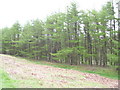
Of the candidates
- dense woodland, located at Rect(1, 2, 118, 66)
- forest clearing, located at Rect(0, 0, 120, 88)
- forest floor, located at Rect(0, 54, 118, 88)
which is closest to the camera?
forest floor, located at Rect(0, 54, 118, 88)

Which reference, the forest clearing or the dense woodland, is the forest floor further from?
the dense woodland

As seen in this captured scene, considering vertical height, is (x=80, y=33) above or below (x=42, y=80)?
above

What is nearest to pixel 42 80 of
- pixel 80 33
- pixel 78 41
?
pixel 78 41

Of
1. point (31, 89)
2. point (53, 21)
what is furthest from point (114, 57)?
point (53, 21)

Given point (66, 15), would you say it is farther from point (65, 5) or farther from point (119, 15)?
point (119, 15)

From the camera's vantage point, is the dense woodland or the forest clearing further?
the dense woodland

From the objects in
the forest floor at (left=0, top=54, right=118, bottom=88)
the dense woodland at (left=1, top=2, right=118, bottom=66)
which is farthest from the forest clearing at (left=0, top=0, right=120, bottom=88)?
the forest floor at (left=0, top=54, right=118, bottom=88)

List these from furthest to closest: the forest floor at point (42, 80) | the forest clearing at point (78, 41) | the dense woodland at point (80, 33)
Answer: the dense woodland at point (80, 33) < the forest clearing at point (78, 41) < the forest floor at point (42, 80)

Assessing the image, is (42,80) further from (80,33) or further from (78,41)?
(80,33)

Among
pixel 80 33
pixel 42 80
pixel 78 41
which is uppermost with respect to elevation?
pixel 80 33

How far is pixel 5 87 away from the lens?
235 inches

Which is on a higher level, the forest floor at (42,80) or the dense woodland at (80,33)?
the dense woodland at (80,33)

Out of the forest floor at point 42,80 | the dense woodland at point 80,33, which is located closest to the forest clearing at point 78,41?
the dense woodland at point 80,33

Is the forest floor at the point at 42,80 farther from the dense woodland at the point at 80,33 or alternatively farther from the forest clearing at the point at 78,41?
the dense woodland at the point at 80,33
